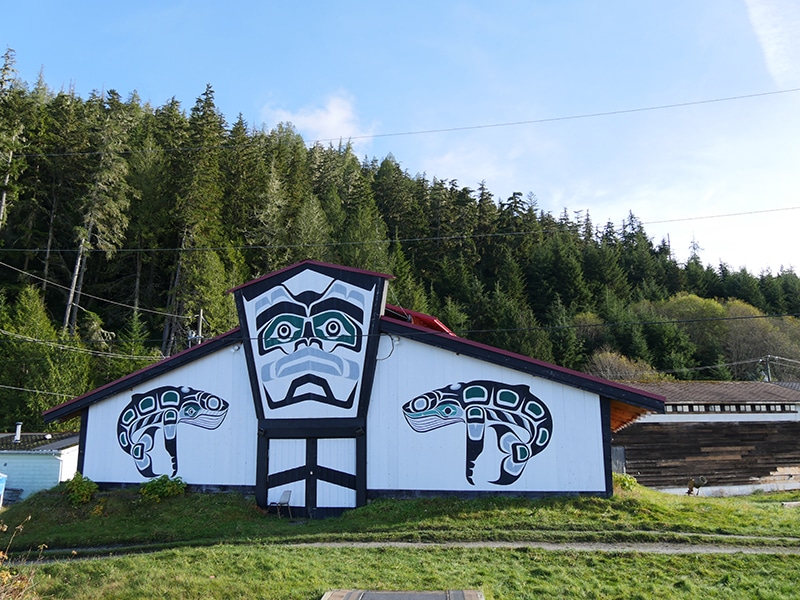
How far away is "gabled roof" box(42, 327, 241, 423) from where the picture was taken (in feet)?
57.5

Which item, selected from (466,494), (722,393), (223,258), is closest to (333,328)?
(466,494)

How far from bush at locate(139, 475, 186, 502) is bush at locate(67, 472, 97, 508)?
1.46m

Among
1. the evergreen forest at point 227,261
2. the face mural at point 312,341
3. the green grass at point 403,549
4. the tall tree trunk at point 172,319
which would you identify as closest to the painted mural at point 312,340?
the face mural at point 312,341

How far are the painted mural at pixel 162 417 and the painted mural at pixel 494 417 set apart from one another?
19.1 ft

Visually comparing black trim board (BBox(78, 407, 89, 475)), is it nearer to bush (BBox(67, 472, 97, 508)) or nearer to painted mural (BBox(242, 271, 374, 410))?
bush (BBox(67, 472, 97, 508))

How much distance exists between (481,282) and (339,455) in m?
47.5

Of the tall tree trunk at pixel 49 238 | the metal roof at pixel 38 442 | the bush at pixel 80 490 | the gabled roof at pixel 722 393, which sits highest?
the tall tree trunk at pixel 49 238

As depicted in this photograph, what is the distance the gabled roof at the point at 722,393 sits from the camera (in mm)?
24234

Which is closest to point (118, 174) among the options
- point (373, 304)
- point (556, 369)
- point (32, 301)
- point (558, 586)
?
point (32, 301)

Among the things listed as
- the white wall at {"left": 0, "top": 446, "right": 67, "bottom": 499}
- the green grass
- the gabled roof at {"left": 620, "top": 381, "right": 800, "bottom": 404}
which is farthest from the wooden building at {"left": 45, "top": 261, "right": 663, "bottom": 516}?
the gabled roof at {"left": 620, "top": 381, "right": 800, "bottom": 404}

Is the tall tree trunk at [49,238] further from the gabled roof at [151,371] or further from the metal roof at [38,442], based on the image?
the gabled roof at [151,371]

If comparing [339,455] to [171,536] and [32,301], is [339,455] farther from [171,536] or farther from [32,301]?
[32,301]

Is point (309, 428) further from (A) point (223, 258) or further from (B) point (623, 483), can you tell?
(A) point (223, 258)

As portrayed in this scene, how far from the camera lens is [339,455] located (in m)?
16.5
